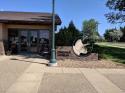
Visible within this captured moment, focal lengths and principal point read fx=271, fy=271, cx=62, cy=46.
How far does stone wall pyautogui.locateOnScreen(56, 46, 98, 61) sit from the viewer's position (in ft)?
65.8

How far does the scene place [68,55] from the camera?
20344 mm

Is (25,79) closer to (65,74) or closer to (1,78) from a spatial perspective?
(1,78)

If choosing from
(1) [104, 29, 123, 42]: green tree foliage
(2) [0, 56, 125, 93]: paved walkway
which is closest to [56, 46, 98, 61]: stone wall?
(2) [0, 56, 125, 93]: paved walkway

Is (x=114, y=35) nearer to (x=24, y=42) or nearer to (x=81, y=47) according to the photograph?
(x=24, y=42)

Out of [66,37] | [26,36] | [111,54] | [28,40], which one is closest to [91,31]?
[111,54]

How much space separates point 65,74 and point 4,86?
389cm

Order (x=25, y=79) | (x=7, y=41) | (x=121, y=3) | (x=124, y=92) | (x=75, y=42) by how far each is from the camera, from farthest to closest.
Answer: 1. (x=121, y=3)
2. (x=7, y=41)
3. (x=75, y=42)
4. (x=25, y=79)
5. (x=124, y=92)

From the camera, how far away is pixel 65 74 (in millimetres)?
13219

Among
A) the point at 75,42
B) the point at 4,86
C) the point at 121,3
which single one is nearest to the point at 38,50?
the point at 75,42

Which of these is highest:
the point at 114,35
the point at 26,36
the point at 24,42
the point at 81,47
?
the point at 114,35

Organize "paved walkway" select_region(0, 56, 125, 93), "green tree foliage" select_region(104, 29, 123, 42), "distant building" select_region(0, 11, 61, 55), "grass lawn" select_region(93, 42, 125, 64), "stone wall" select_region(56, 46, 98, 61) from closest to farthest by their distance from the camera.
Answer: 1. "paved walkway" select_region(0, 56, 125, 93)
2. "stone wall" select_region(56, 46, 98, 61)
3. "grass lawn" select_region(93, 42, 125, 64)
4. "distant building" select_region(0, 11, 61, 55)
5. "green tree foliage" select_region(104, 29, 123, 42)

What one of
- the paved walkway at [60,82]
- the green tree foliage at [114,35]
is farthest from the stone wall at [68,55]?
the green tree foliage at [114,35]

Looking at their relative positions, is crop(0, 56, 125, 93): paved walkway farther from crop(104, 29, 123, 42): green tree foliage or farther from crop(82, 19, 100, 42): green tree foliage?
crop(104, 29, 123, 42): green tree foliage

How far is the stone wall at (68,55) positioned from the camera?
65.8 feet
